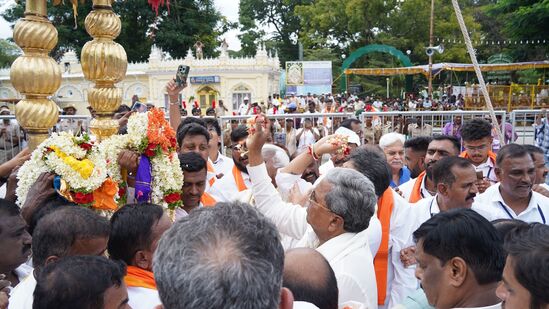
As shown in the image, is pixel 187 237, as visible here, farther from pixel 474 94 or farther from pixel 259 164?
pixel 474 94

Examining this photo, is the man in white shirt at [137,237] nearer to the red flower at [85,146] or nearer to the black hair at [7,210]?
the black hair at [7,210]

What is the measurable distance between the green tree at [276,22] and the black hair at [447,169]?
1853 inches

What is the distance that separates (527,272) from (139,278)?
1666 mm

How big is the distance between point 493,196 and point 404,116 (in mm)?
4357

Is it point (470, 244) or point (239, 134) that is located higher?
point (239, 134)

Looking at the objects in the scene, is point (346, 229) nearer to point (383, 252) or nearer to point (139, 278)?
point (383, 252)

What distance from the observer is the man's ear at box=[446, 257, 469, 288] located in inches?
82.0

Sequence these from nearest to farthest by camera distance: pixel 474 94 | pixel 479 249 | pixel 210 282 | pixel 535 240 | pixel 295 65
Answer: pixel 210 282, pixel 535 240, pixel 479 249, pixel 474 94, pixel 295 65

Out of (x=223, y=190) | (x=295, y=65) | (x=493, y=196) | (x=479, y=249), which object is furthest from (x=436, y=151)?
(x=295, y=65)

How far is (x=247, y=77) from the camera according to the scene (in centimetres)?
3041

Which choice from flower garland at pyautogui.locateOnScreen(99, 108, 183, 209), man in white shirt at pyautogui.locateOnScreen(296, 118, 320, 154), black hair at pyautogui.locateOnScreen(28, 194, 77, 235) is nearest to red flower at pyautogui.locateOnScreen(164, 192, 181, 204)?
flower garland at pyautogui.locateOnScreen(99, 108, 183, 209)

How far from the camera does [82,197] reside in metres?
3.11

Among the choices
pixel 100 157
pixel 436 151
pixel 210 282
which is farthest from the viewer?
pixel 436 151

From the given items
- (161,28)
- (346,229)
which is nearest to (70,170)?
(346,229)
